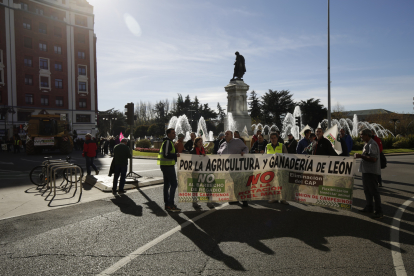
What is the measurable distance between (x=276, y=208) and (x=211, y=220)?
1895mm

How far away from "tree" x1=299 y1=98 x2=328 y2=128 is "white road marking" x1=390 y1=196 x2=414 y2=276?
5891 cm

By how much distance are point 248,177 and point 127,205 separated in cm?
318

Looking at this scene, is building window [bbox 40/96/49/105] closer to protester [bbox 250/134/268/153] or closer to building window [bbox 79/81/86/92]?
building window [bbox 79/81/86/92]

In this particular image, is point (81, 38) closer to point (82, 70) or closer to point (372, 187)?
point (82, 70)

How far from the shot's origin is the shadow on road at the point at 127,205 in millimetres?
6965

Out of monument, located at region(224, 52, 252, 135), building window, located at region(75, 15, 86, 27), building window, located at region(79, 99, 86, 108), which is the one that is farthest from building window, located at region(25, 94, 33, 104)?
monument, located at region(224, 52, 252, 135)

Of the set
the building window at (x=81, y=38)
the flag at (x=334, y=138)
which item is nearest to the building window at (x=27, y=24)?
the building window at (x=81, y=38)

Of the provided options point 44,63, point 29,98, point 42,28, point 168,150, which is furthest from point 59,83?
point 168,150

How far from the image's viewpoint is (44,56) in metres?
53.2

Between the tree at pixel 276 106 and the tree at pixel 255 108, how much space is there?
12.0ft

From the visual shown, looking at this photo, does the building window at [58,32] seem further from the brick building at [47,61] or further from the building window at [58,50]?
the building window at [58,50]

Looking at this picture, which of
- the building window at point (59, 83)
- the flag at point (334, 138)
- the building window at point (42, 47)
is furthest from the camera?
the building window at point (59, 83)

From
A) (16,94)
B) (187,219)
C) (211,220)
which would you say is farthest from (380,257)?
(16,94)

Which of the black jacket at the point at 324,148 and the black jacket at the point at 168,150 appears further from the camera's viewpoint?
the black jacket at the point at 324,148
